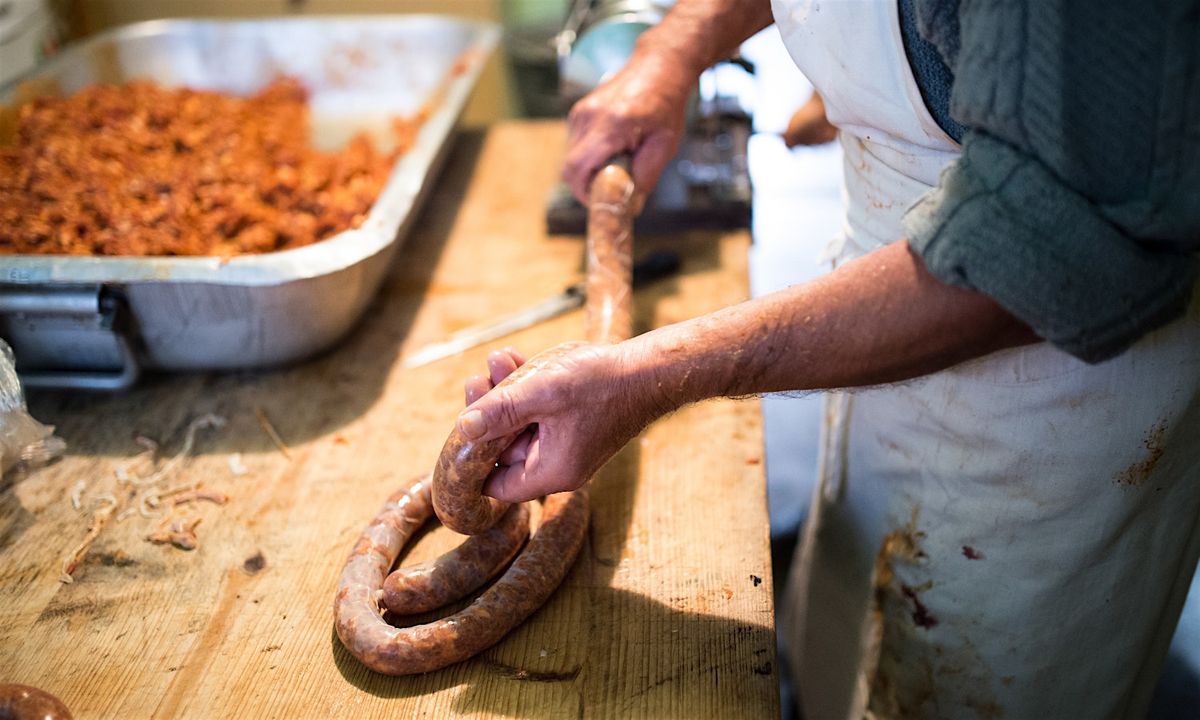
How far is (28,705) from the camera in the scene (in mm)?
966

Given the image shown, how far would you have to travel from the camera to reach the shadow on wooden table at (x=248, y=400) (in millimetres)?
1442

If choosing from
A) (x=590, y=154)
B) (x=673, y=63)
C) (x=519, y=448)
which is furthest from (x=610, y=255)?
(x=519, y=448)

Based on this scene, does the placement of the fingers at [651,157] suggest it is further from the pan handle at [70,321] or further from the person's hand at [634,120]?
the pan handle at [70,321]

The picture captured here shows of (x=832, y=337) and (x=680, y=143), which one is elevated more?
(x=832, y=337)

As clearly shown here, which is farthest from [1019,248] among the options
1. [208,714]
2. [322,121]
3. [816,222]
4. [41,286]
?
[816,222]

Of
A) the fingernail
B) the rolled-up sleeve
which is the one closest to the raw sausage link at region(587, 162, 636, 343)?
the fingernail

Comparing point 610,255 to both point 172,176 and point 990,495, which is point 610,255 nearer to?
point 990,495

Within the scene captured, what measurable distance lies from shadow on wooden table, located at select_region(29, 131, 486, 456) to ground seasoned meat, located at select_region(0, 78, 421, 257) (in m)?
0.22

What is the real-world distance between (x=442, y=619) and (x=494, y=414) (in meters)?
0.28

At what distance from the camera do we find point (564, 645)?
1062mm

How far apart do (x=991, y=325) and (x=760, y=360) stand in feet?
0.77

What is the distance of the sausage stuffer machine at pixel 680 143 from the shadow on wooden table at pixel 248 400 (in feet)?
1.75

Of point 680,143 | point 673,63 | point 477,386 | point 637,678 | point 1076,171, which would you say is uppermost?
point 1076,171

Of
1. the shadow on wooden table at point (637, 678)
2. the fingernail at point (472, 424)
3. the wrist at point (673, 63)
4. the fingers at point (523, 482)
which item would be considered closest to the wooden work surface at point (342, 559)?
the shadow on wooden table at point (637, 678)
